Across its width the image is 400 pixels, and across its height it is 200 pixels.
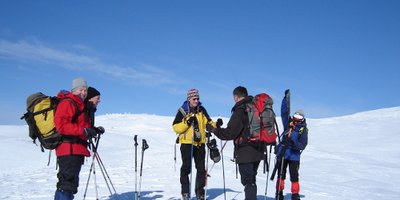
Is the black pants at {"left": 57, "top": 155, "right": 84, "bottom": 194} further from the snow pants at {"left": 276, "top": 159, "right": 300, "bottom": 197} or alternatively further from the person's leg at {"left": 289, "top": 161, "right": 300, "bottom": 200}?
the person's leg at {"left": 289, "top": 161, "right": 300, "bottom": 200}

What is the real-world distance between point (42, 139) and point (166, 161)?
10.1m

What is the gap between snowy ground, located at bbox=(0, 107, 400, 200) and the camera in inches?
365

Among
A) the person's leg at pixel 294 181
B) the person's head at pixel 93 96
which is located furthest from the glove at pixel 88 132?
the person's leg at pixel 294 181

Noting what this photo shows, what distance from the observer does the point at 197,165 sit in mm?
7684

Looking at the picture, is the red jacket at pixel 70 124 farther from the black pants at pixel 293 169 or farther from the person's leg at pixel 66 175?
the black pants at pixel 293 169

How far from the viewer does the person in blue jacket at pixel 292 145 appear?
8008 mm

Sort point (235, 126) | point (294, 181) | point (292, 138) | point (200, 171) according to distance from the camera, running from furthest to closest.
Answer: point (292, 138) < point (294, 181) < point (200, 171) < point (235, 126)

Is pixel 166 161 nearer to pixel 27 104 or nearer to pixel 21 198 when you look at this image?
pixel 21 198

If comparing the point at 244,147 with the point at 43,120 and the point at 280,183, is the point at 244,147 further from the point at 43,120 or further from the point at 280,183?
the point at 43,120

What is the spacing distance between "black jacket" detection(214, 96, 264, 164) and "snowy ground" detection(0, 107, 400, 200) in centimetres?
252

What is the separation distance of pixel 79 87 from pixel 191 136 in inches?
104

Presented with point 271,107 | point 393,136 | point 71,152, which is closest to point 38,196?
point 71,152

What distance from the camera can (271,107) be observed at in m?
6.40

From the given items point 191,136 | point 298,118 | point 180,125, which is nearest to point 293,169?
point 298,118
